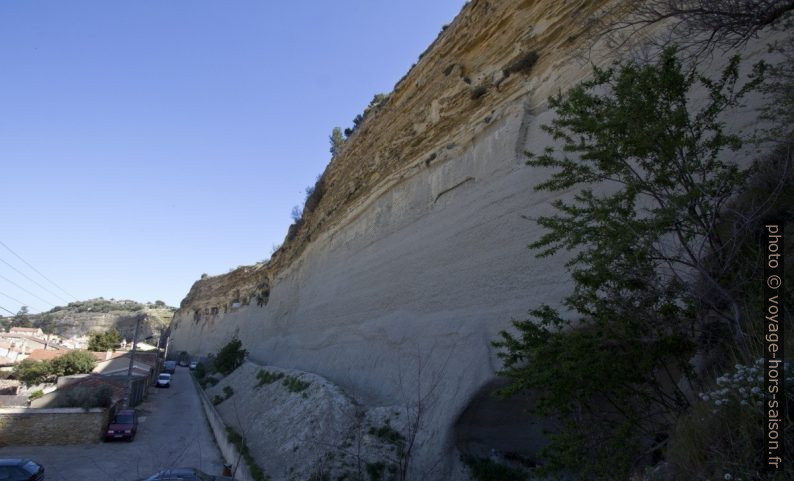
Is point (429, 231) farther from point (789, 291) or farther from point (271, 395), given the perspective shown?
point (789, 291)

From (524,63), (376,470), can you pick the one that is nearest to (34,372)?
(376,470)

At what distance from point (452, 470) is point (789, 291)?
5404 millimetres

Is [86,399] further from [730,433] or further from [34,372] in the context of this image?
[730,433]

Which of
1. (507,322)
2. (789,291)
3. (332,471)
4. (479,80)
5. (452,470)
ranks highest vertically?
(479,80)

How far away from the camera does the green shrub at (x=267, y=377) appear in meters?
17.4

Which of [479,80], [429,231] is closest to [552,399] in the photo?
[429,231]

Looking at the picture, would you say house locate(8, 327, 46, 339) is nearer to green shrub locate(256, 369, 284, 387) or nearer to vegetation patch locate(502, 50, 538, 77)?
green shrub locate(256, 369, 284, 387)

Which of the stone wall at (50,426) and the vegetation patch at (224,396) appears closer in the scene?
the stone wall at (50,426)

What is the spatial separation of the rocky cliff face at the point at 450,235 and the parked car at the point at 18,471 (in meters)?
6.57

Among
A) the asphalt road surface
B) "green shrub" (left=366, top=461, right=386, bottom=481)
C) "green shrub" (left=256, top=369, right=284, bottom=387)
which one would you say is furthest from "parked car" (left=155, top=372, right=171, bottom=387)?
"green shrub" (left=366, top=461, right=386, bottom=481)

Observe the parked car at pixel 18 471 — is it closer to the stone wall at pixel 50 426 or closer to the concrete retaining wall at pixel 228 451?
the concrete retaining wall at pixel 228 451

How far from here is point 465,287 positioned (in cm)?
1054

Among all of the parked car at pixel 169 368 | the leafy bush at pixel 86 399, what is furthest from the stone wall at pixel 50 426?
the parked car at pixel 169 368

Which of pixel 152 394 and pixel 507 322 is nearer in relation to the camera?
pixel 507 322
